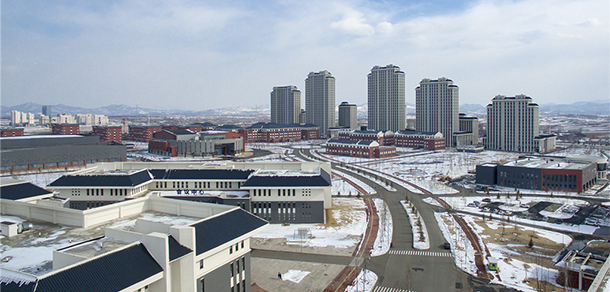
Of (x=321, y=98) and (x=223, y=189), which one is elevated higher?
(x=321, y=98)

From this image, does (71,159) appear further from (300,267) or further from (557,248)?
(557,248)

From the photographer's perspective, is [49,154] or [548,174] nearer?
[548,174]

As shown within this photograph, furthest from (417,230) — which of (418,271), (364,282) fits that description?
(364,282)

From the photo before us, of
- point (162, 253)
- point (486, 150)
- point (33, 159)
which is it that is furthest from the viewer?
point (486, 150)

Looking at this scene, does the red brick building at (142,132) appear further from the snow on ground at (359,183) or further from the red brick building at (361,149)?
the snow on ground at (359,183)

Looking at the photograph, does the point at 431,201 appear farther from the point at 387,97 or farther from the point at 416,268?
the point at 387,97

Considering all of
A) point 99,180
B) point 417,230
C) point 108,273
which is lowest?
point 417,230

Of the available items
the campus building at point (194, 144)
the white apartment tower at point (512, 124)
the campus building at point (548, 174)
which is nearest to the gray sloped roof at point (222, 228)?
the campus building at point (548, 174)

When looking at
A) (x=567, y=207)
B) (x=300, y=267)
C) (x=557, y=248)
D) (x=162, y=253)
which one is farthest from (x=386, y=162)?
(x=162, y=253)
